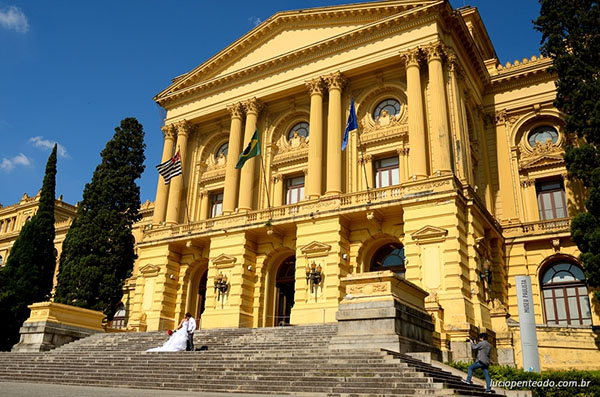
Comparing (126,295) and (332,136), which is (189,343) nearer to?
(332,136)

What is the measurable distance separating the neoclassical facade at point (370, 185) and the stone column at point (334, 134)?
0.07 meters

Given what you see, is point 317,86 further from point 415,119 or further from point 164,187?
point 164,187

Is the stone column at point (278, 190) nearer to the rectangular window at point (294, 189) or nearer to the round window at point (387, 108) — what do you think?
the rectangular window at point (294, 189)

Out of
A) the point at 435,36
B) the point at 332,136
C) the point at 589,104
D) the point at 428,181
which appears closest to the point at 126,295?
the point at 332,136

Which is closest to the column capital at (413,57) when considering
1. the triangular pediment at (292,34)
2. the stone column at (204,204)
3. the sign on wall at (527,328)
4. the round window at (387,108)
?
the triangular pediment at (292,34)

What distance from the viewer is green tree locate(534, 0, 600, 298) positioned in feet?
72.9

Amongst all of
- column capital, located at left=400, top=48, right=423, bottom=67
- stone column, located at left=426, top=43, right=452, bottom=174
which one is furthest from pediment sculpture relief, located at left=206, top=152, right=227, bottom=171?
stone column, located at left=426, top=43, right=452, bottom=174

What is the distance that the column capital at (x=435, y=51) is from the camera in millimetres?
26469

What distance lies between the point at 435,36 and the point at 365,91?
197 inches

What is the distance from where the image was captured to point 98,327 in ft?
87.9

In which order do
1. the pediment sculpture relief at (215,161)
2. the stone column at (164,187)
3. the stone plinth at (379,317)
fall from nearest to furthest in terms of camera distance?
the stone plinth at (379,317)
the stone column at (164,187)
the pediment sculpture relief at (215,161)

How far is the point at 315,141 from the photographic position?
2870 centimetres

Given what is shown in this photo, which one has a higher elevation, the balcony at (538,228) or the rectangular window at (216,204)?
the rectangular window at (216,204)

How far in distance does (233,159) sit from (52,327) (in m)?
13.5
